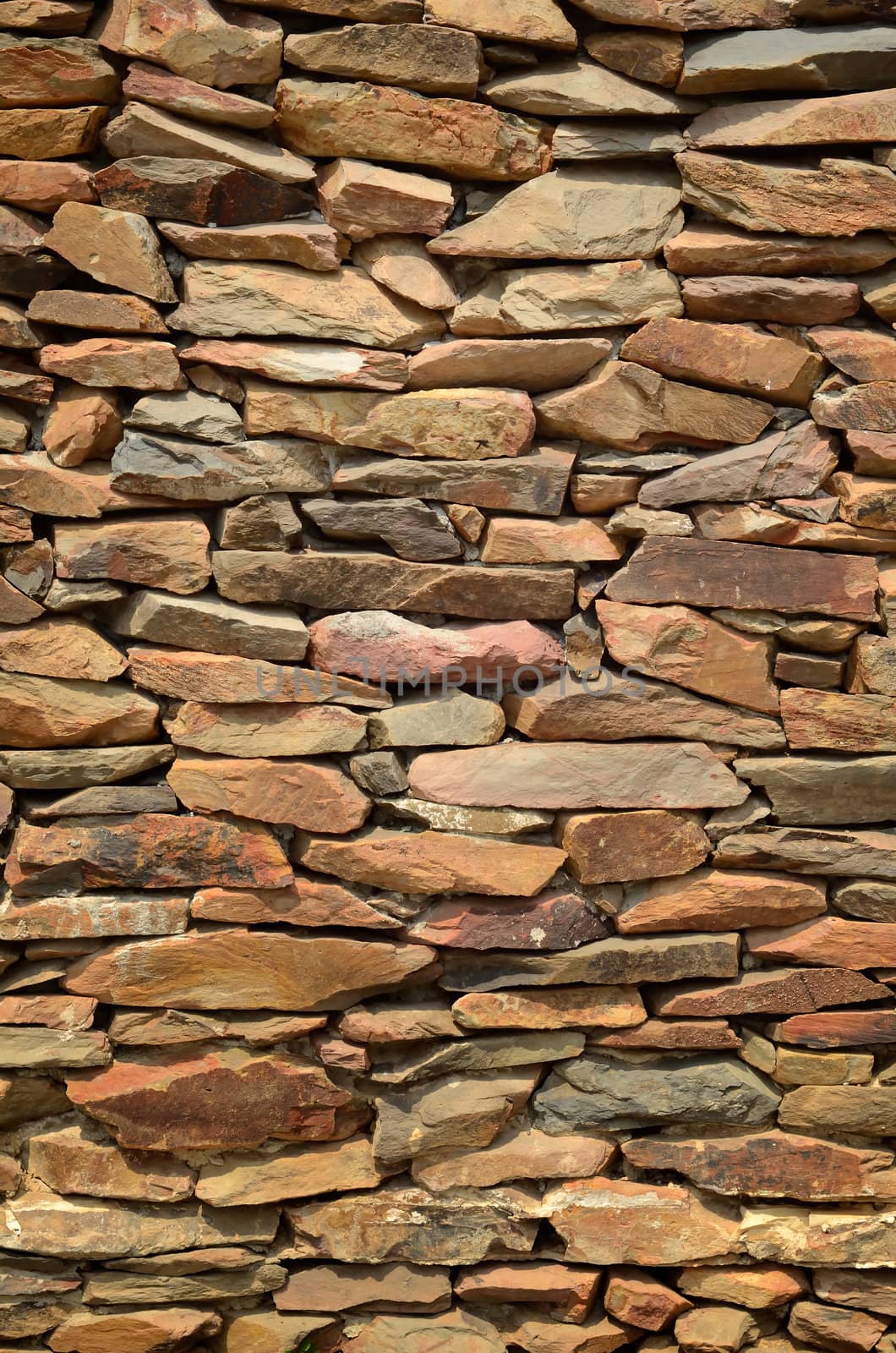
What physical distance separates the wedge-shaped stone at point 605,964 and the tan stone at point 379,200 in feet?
5.06

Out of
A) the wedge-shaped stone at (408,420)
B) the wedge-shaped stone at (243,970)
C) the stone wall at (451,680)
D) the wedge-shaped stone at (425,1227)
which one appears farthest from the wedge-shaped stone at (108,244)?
the wedge-shaped stone at (425,1227)

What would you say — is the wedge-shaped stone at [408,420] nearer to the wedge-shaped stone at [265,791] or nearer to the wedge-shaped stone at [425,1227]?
the wedge-shaped stone at [265,791]

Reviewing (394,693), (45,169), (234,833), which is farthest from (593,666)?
(45,169)

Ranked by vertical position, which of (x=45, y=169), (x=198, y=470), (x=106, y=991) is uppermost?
(x=45, y=169)

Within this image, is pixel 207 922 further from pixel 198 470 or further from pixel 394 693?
pixel 198 470

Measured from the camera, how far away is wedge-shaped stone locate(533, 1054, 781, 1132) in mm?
2506

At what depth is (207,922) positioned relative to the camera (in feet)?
8.14

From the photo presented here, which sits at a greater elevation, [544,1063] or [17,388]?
[17,388]

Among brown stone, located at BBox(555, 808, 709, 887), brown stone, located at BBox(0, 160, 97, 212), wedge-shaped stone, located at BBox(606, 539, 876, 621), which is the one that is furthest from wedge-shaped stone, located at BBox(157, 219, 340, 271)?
brown stone, located at BBox(555, 808, 709, 887)

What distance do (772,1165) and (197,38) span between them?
2624 millimetres

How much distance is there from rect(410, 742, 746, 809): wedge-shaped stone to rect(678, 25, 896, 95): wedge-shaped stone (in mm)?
1383

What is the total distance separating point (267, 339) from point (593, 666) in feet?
3.19

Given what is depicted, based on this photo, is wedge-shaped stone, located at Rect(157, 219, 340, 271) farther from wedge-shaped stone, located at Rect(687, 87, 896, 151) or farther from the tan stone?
wedge-shaped stone, located at Rect(687, 87, 896, 151)

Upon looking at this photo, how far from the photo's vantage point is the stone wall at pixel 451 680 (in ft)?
7.79
